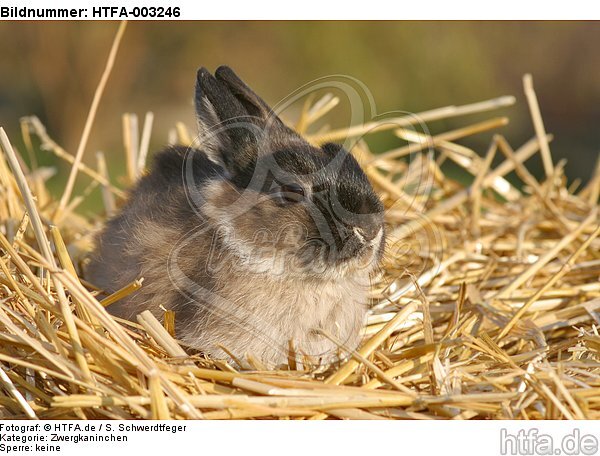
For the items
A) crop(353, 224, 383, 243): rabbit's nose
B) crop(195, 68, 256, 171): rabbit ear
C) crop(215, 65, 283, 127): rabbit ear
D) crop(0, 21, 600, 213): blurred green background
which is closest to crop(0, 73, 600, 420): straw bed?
crop(353, 224, 383, 243): rabbit's nose

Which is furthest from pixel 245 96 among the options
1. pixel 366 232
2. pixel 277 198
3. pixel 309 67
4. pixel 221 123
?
pixel 309 67

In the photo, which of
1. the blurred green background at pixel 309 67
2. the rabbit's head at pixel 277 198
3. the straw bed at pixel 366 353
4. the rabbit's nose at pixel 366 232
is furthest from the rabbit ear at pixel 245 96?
the blurred green background at pixel 309 67

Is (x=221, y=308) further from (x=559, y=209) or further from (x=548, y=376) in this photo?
(x=559, y=209)

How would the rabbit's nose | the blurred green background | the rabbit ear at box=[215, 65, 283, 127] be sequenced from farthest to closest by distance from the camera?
the blurred green background < the rabbit ear at box=[215, 65, 283, 127] < the rabbit's nose

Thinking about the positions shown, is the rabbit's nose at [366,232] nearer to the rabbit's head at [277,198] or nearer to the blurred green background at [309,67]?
the rabbit's head at [277,198]

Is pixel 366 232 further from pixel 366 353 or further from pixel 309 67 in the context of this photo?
pixel 309 67

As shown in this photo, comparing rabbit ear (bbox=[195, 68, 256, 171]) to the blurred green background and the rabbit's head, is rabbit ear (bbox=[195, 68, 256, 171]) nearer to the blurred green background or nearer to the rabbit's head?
the rabbit's head

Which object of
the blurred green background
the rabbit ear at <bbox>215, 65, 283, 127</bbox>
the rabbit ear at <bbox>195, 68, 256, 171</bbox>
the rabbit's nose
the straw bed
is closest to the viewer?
the straw bed

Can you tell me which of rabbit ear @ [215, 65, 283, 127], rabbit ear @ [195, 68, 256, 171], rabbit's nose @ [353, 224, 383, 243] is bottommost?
rabbit's nose @ [353, 224, 383, 243]
